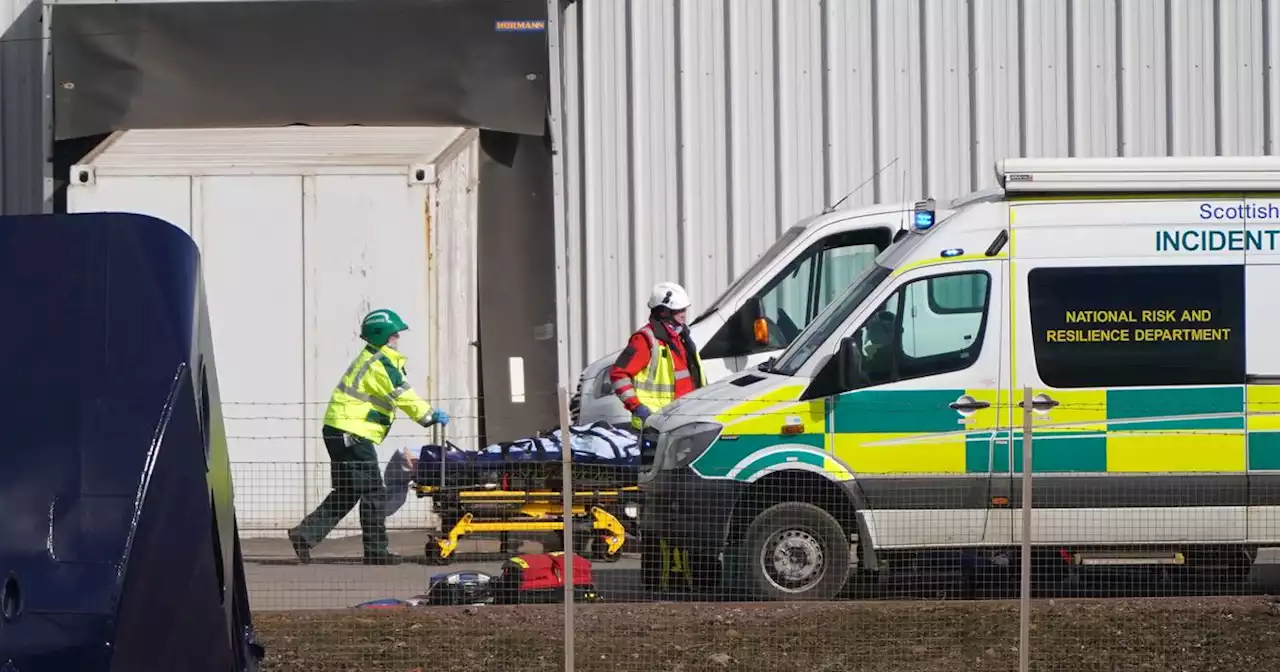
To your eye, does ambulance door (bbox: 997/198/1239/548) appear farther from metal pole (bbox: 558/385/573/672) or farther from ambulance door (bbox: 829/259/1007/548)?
metal pole (bbox: 558/385/573/672)

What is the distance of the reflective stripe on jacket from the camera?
9.76 meters

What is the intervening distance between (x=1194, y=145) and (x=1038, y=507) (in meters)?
7.53

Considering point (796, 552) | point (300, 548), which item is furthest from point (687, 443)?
point (300, 548)

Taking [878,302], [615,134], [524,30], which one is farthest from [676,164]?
[878,302]

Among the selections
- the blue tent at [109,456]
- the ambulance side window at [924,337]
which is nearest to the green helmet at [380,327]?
the ambulance side window at [924,337]

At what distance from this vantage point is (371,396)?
1005 centimetres

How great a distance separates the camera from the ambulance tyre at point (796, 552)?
26.5ft

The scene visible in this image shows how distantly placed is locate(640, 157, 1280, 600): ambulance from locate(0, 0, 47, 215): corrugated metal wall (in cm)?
809

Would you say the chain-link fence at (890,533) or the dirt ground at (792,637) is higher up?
the chain-link fence at (890,533)

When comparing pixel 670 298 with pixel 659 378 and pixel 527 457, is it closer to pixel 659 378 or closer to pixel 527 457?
pixel 659 378

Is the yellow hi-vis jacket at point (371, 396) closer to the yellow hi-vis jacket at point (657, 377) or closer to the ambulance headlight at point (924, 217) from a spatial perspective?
the yellow hi-vis jacket at point (657, 377)

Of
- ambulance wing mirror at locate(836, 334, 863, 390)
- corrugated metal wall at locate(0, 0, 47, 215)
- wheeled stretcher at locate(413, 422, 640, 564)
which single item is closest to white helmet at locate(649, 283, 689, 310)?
wheeled stretcher at locate(413, 422, 640, 564)

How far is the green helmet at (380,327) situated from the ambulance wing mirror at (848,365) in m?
3.08

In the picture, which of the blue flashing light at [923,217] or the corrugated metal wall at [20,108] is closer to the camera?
the blue flashing light at [923,217]
